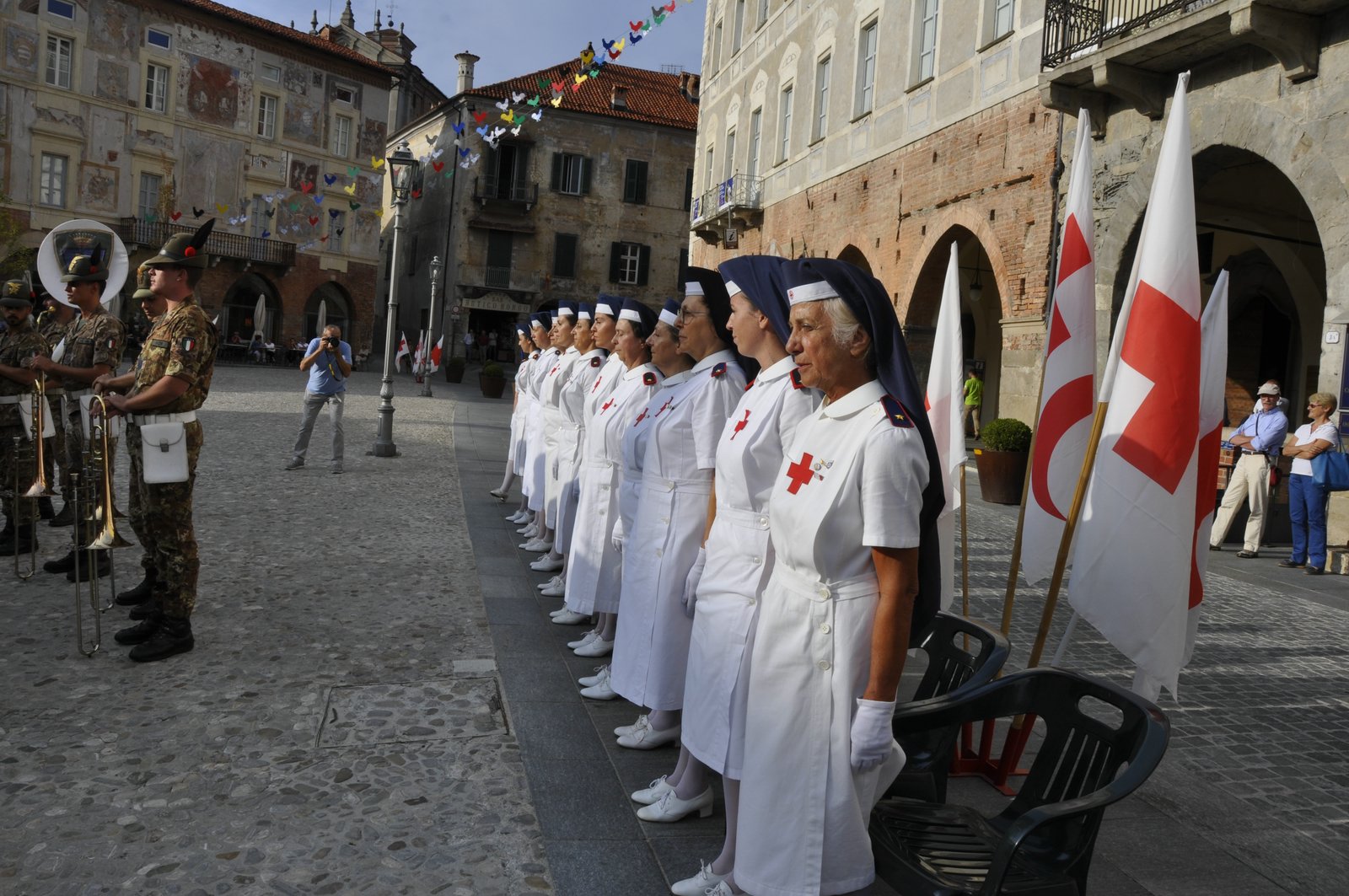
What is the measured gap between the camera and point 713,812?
4039 mm

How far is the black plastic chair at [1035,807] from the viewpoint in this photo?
8.25 ft

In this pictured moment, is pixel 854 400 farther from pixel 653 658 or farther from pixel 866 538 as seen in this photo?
pixel 653 658

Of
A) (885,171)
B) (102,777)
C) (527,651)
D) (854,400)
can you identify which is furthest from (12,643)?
(885,171)

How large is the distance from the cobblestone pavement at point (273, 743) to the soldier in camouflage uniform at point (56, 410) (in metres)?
0.53

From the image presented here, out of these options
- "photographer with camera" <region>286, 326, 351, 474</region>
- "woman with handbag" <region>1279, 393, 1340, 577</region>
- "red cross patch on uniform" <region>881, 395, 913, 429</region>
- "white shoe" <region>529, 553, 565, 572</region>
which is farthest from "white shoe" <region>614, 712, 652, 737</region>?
"photographer with camera" <region>286, 326, 351, 474</region>

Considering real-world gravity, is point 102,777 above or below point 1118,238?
below

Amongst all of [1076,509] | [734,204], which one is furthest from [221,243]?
[1076,509]

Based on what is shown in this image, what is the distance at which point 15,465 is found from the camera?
7676 mm

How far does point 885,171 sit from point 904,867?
17870 millimetres

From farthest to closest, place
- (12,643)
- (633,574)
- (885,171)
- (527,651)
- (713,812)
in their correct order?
(885,171), (527,651), (12,643), (633,574), (713,812)

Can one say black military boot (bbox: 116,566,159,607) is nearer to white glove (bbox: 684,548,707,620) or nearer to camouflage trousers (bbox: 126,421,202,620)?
camouflage trousers (bbox: 126,421,202,620)

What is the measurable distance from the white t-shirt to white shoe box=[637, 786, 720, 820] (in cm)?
897

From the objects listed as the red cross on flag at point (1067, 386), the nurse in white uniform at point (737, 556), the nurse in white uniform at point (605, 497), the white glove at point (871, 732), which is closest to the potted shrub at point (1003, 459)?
the nurse in white uniform at point (605, 497)

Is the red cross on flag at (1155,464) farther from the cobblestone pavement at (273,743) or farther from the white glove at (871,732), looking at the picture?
the cobblestone pavement at (273,743)
